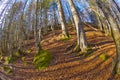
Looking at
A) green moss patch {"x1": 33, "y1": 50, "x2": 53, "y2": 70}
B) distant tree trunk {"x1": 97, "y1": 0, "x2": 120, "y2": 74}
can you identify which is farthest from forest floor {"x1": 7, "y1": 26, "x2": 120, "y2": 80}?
distant tree trunk {"x1": 97, "y1": 0, "x2": 120, "y2": 74}

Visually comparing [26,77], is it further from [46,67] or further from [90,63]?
[90,63]

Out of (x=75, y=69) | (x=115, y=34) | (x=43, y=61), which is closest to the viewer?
(x=115, y=34)

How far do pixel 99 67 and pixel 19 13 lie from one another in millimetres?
15019

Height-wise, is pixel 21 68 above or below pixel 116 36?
below

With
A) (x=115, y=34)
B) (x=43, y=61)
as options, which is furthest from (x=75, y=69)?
(x=115, y=34)

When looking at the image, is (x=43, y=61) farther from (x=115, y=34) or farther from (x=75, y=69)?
(x=115, y=34)

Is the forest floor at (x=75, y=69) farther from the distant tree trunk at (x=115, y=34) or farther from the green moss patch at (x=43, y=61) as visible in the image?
the distant tree trunk at (x=115, y=34)

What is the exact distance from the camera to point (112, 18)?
12781 millimetres

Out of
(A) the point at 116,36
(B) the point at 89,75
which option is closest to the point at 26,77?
(B) the point at 89,75

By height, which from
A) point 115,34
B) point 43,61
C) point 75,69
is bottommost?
point 75,69

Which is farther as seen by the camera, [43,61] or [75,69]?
[43,61]

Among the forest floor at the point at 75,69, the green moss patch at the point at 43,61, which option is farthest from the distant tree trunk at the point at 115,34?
the green moss patch at the point at 43,61

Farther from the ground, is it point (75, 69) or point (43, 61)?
point (43, 61)

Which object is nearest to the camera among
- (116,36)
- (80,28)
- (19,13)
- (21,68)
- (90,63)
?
(116,36)
